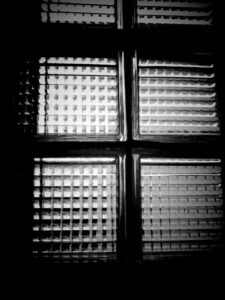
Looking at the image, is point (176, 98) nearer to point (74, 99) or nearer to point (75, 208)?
point (74, 99)

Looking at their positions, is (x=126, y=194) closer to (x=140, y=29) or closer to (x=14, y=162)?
(x=14, y=162)

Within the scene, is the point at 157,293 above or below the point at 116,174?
below

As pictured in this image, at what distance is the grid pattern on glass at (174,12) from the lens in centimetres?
143

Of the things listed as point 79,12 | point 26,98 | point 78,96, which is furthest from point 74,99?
point 79,12

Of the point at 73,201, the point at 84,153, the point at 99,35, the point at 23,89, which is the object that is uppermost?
the point at 99,35

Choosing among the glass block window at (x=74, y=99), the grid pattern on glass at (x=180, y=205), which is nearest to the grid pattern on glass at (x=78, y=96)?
the glass block window at (x=74, y=99)

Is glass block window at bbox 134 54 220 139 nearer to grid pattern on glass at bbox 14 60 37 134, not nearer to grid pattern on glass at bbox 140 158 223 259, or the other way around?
grid pattern on glass at bbox 140 158 223 259

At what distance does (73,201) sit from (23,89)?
642 millimetres

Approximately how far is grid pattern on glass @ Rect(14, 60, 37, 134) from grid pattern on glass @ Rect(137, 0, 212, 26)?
0.67m

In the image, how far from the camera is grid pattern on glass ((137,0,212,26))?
143 centimetres

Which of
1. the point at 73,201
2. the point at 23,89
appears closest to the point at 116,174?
the point at 73,201

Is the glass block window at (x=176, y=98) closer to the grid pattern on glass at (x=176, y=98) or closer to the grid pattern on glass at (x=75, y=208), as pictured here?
the grid pattern on glass at (x=176, y=98)

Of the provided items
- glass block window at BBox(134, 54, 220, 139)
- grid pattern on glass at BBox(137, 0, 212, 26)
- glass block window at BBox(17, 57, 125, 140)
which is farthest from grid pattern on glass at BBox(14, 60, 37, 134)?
grid pattern on glass at BBox(137, 0, 212, 26)

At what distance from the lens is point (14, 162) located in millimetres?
1268
